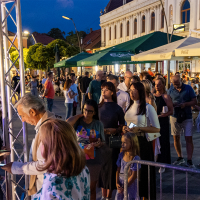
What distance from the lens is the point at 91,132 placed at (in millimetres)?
4008

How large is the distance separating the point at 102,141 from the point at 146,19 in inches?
1422

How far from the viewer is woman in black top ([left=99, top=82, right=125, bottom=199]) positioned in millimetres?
4363

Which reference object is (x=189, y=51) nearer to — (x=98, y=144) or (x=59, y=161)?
(x=98, y=144)

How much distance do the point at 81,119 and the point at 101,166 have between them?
27.9 inches

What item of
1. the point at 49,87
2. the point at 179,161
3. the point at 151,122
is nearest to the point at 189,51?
the point at 179,161

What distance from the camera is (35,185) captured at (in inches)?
109

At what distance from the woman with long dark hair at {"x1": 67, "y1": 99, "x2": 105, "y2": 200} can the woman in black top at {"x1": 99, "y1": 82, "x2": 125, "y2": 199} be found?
205 mm

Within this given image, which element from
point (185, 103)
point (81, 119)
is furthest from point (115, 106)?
point (185, 103)

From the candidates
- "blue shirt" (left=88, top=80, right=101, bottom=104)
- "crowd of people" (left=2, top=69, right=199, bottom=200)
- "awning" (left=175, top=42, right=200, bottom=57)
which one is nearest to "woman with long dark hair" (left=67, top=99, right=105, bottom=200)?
"crowd of people" (left=2, top=69, right=199, bottom=200)

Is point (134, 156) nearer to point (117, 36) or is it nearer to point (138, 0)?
point (138, 0)

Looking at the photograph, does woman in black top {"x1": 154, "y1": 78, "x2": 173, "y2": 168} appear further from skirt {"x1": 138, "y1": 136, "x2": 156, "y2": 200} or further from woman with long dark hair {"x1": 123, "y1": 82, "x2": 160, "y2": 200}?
skirt {"x1": 138, "y1": 136, "x2": 156, "y2": 200}

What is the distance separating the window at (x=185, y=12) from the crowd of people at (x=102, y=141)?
26.3 meters

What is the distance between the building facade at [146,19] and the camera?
2953 centimetres

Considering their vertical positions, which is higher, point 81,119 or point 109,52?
point 109,52
